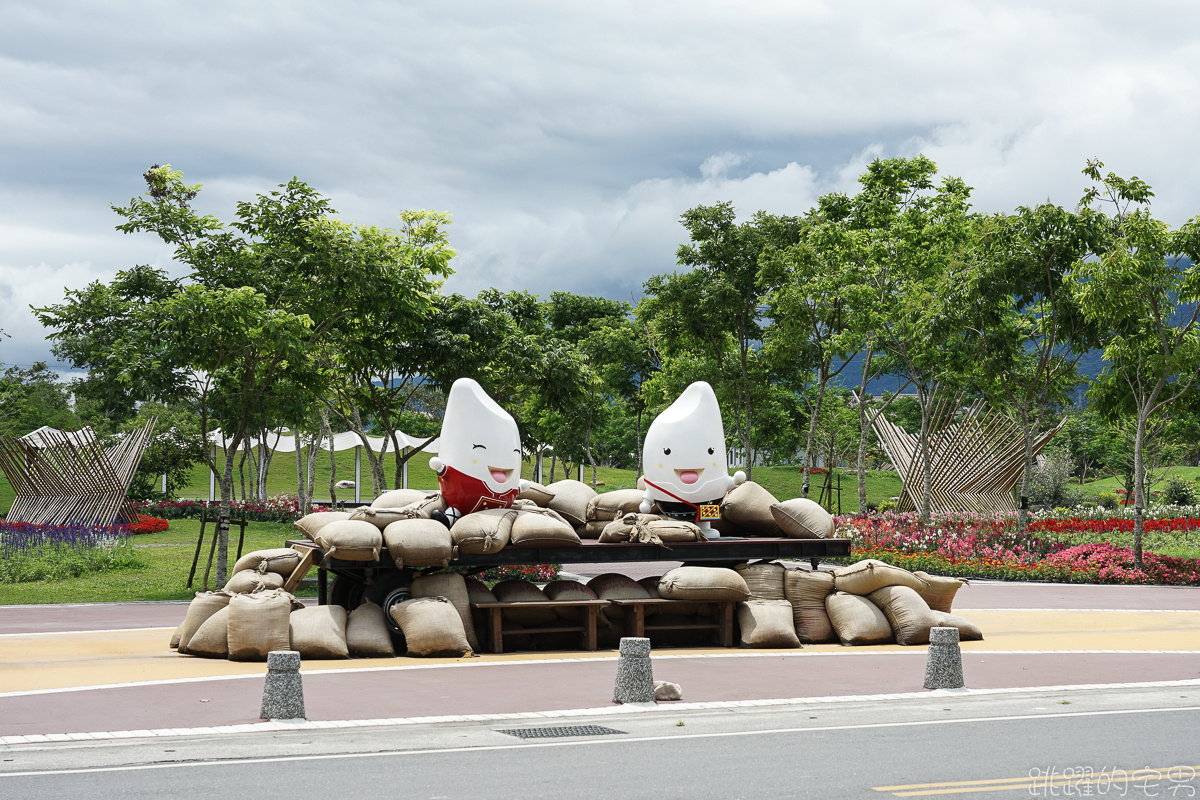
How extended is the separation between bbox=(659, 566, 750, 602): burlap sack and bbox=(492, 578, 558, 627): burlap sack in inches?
54.1

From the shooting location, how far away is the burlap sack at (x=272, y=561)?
12500 mm

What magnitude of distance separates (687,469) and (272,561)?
509 centimetres

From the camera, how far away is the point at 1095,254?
74.5 feet

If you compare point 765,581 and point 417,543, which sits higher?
point 417,543

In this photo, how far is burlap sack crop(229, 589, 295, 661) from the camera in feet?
35.6

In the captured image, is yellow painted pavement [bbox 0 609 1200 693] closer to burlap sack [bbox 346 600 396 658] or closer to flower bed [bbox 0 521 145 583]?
burlap sack [bbox 346 600 396 658]

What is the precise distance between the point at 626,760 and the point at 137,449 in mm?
29826

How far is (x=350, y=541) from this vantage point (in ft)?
36.7

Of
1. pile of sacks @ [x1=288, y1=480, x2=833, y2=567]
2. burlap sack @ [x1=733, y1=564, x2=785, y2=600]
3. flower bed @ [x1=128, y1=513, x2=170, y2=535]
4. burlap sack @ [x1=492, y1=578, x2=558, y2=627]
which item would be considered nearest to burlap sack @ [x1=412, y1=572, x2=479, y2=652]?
pile of sacks @ [x1=288, y1=480, x2=833, y2=567]

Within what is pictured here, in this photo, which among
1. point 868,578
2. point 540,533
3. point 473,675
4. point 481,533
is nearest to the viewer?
point 473,675

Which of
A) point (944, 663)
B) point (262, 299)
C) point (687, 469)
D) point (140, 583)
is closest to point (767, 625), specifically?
point (687, 469)

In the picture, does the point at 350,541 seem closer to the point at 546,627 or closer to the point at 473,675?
the point at 473,675

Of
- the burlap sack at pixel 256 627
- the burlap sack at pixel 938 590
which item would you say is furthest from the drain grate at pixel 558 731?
the burlap sack at pixel 938 590

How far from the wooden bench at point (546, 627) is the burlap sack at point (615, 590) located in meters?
0.19
